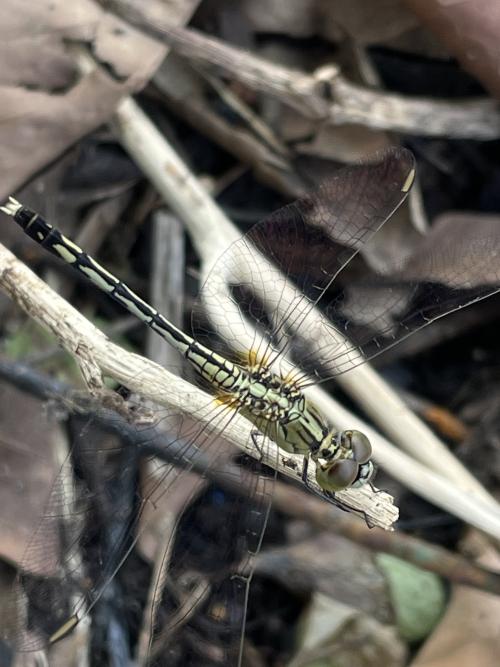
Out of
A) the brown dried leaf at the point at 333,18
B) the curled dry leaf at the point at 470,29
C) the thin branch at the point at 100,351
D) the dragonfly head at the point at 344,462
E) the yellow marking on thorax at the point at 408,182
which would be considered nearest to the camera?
the thin branch at the point at 100,351

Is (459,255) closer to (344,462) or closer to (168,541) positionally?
(344,462)

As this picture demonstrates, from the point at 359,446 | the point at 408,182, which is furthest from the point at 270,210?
the point at 359,446

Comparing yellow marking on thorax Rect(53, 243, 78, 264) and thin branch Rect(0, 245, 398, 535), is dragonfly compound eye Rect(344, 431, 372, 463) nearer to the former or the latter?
thin branch Rect(0, 245, 398, 535)

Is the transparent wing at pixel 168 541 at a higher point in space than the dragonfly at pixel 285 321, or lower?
lower

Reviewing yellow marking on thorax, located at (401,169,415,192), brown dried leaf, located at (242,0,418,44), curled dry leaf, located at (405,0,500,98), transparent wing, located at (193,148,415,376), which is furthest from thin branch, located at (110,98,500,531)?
curled dry leaf, located at (405,0,500,98)

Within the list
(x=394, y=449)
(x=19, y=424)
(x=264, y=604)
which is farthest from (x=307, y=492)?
(x=19, y=424)

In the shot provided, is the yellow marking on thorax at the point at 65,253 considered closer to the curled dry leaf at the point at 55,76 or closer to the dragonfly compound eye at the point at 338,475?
the curled dry leaf at the point at 55,76

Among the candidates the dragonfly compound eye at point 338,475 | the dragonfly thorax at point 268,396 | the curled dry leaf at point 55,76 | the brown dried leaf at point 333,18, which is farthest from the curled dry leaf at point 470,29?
the dragonfly compound eye at point 338,475

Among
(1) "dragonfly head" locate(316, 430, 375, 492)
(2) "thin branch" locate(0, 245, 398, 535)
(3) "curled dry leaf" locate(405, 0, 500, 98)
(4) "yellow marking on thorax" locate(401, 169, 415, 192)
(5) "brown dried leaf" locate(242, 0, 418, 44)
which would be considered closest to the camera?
(2) "thin branch" locate(0, 245, 398, 535)
